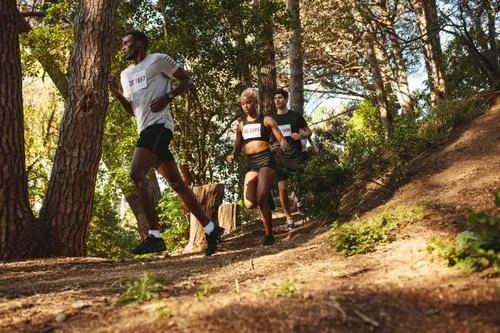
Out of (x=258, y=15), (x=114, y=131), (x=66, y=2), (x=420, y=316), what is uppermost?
(x=66, y=2)

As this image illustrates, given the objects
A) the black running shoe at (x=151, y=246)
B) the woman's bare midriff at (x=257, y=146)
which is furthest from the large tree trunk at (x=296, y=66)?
the black running shoe at (x=151, y=246)

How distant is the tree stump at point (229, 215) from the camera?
9.11 meters

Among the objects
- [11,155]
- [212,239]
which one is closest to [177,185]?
[212,239]

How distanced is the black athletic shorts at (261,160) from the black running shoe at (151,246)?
72.4 inches

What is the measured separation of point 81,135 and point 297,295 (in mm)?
4354

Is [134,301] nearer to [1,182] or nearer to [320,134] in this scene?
[1,182]

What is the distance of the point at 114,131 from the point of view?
10562 mm

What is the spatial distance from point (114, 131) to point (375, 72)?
9.33 m

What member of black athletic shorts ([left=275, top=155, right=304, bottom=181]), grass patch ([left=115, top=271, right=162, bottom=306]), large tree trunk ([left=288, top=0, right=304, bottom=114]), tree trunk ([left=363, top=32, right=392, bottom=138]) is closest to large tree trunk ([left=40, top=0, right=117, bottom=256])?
black athletic shorts ([left=275, top=155, right=304, bottom=181])


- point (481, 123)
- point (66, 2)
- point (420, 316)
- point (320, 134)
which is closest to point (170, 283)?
point (420, 316)

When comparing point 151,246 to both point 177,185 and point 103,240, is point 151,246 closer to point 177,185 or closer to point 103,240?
point 177,185

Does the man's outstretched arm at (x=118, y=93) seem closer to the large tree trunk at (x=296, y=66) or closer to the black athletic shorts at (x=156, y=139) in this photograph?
the black athletic shorts at (x=156, y=139)

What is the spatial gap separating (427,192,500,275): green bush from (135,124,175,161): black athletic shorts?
2.91m

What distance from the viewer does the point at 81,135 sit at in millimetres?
6043
